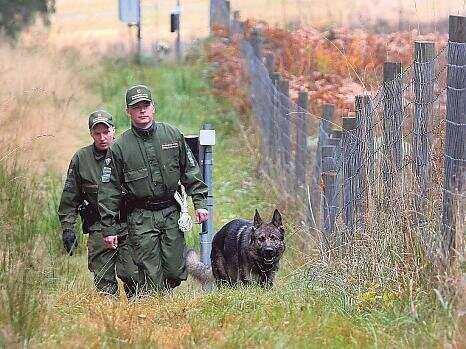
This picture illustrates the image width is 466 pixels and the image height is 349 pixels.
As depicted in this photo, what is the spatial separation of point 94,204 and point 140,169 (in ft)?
2.98

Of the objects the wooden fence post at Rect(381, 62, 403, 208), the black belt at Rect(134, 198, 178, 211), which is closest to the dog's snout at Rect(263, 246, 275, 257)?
the black belt at Rect(134, 198, 178, 211)

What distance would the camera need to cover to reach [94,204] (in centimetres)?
862

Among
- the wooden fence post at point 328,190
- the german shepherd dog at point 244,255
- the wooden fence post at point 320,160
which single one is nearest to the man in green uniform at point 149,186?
the german shepherd dog at point 244,255

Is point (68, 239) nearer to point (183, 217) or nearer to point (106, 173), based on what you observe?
point (106, 173)

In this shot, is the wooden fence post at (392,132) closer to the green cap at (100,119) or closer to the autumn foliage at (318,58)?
the green cap at (100,119)

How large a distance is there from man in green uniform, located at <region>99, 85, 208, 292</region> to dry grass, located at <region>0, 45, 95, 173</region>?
4.89ft

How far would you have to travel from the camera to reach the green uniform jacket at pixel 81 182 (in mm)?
8516

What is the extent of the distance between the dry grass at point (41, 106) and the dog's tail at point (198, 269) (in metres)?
1.70

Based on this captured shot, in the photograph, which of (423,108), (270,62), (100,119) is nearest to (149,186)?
(100,119)

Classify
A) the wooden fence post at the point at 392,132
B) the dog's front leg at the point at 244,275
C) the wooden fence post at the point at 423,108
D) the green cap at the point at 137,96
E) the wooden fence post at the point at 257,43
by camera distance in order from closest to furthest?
the wooden fence post at the point at 423,108 → the wooden fence post at the point at 392,132 → the green cap at the point at 137,96 → the dog's front leg at the point at 244,275 → the wooden fence post at the point at 257,43

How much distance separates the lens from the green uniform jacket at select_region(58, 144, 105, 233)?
8516 mm

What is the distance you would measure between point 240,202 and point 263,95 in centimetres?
A: 220

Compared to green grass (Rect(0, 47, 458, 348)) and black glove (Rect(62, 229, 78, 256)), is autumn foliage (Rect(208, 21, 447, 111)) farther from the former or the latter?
green grass (Rect(0, 47, 458, 348))

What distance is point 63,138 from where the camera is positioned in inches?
593
